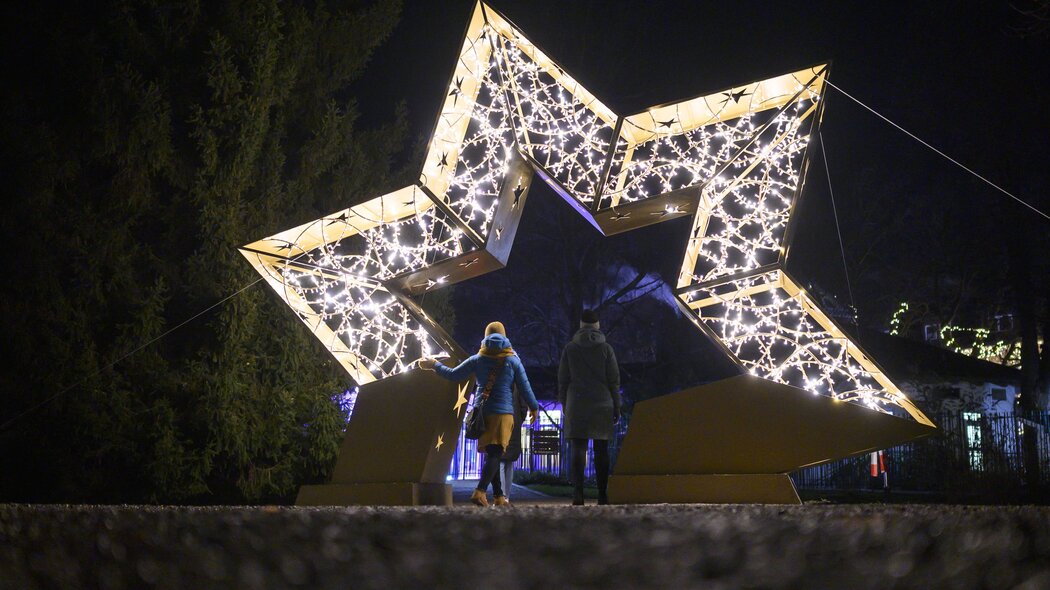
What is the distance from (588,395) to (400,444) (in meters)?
1.72

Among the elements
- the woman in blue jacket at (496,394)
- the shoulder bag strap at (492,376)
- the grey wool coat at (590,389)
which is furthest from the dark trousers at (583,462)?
the shoulder bag strap at (492,376)

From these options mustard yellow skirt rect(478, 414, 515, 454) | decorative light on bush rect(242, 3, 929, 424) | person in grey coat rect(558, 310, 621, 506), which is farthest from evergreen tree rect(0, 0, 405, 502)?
person in grey coat rect(558, 310, 621, 506)

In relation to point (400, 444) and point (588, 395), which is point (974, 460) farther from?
point (400, 444)

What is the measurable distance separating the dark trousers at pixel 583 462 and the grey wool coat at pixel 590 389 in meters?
0.13

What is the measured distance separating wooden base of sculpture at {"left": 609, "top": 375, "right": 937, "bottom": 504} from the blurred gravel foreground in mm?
5602

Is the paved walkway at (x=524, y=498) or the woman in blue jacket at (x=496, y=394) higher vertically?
the woman in blue jacket at (x=496, y=394)

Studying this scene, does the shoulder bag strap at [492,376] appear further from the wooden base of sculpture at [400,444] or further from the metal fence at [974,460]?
the metal fence at [974,460]

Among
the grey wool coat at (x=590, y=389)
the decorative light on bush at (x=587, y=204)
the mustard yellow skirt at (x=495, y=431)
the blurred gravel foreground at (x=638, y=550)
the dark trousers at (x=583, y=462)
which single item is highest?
the decorative light on bush at (x=587, y=204)

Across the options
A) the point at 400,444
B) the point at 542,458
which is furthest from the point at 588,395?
the point at 542,458

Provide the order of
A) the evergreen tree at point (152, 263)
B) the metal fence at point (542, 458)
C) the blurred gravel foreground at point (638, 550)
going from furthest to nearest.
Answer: the metal fence at point (542, 458), the evergreen tree at point (152, 263), the blurred gravel foreground at point (638, 550)

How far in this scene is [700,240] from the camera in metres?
7.11

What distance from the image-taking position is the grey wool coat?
7621mm

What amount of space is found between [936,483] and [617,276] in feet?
35.6

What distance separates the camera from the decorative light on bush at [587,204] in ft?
22.3
